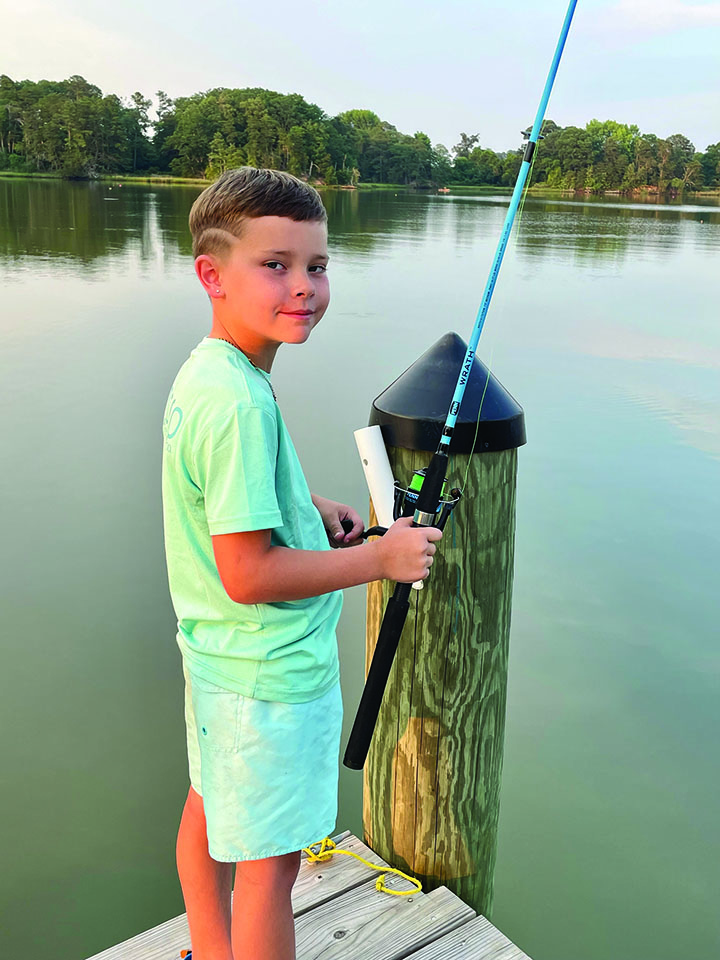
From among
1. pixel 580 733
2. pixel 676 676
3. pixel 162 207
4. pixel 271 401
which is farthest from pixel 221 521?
pixel 162 207

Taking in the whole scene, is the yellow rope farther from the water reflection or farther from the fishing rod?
the water reflection

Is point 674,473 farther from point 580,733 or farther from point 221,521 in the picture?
point 221,521

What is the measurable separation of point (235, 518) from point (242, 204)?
0.43 meters

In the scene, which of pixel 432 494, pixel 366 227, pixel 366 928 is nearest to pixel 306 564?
pixel 432 494

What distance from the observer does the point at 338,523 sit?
4.92 feet

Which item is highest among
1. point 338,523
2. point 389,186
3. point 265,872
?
point 389,186

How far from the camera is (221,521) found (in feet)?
3.66

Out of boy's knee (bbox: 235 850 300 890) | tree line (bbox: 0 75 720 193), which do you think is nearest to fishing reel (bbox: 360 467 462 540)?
boy's knee (bbox: 235 850 300 890)

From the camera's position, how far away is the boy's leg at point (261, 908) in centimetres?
129

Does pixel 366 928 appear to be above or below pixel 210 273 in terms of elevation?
below

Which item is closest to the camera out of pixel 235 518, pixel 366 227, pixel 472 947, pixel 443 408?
pixel 235 518

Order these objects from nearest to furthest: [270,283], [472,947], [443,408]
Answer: [270,283], [443,408], [472,947]

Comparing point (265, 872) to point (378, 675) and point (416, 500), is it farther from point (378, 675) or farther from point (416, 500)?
point (416, 500)

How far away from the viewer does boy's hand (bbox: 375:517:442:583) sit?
1188mm
